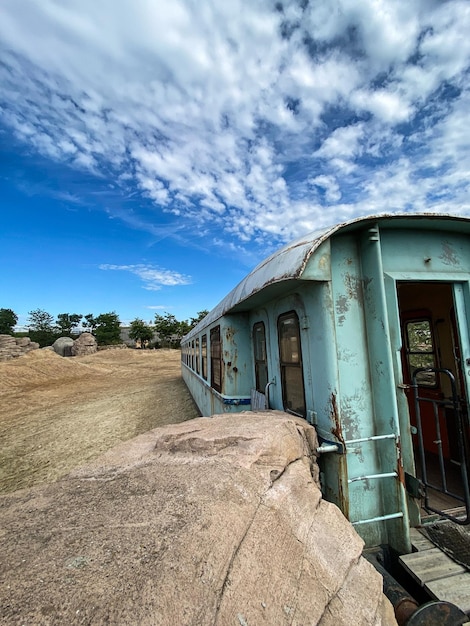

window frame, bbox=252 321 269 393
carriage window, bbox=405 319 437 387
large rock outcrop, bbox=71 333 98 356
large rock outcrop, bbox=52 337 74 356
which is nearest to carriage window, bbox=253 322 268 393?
window frame, bbox=252 321 269 393

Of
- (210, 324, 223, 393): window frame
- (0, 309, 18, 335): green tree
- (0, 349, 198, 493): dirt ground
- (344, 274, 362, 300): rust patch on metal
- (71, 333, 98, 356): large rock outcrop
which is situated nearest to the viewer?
(344, 274, 362, 300): rust patch on metal

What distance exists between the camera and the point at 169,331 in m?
49.1

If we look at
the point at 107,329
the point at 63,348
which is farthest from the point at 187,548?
the point at 107,329

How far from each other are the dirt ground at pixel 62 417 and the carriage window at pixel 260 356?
4.16 metres

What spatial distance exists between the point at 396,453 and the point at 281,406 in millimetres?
1335

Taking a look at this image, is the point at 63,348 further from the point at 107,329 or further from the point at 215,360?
the point at 215,360

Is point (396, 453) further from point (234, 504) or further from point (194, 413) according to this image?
point (194, 413)

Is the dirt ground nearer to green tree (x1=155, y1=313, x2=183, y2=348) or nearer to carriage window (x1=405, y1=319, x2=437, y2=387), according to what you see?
carriage window (x1=405, y1=319, x2=437, y2=387)

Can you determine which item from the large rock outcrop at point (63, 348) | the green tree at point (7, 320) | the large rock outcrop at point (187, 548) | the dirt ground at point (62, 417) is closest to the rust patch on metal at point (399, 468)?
the large rock outcrop at point (187, 548)

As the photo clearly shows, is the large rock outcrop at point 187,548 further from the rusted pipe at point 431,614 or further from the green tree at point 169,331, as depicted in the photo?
the green tree at point 169,331

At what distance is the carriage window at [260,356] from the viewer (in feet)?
14.2

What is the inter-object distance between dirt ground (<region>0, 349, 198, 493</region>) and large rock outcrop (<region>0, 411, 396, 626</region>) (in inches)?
194

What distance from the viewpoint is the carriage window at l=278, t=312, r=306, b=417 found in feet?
10.5

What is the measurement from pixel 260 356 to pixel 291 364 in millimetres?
1171
